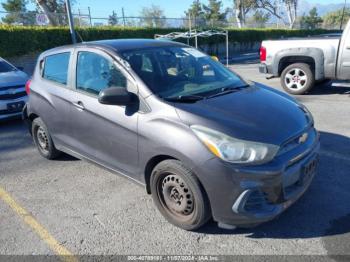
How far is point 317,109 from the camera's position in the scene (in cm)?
711

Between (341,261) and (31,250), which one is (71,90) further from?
(341,261)

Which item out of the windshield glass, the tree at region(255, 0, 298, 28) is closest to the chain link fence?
the windshield glass

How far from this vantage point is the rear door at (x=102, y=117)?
3412 millimetres

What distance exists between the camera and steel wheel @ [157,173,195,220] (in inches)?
121

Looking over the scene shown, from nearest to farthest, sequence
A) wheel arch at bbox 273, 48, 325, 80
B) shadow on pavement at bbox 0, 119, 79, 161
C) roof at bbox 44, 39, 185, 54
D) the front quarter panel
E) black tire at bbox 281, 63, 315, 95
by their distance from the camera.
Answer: the front quarter panel < roof at bbox 44, 39, 185, 54 < shadow on pavement at bbox 0, 119, 79, 161 < wheel arch at bbox 273, 48, 325, 80 < black tire at bbox 281, 63, 315, 95

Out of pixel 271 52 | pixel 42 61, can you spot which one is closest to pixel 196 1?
pixel 271 52

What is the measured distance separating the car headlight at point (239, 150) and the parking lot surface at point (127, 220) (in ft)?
2.61

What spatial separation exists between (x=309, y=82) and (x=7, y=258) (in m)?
7.61

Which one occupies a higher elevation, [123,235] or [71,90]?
[71,90]

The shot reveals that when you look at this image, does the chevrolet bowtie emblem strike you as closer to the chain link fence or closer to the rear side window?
the rear side window

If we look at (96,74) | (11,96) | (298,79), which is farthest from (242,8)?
(96,74)

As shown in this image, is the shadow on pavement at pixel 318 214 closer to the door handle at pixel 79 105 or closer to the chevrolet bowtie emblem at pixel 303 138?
the chevrolet bowtie emblem at pixel 303 138

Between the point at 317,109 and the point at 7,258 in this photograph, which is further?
the point at 317,109

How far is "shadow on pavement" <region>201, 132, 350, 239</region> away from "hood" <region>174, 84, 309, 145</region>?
85 cm
